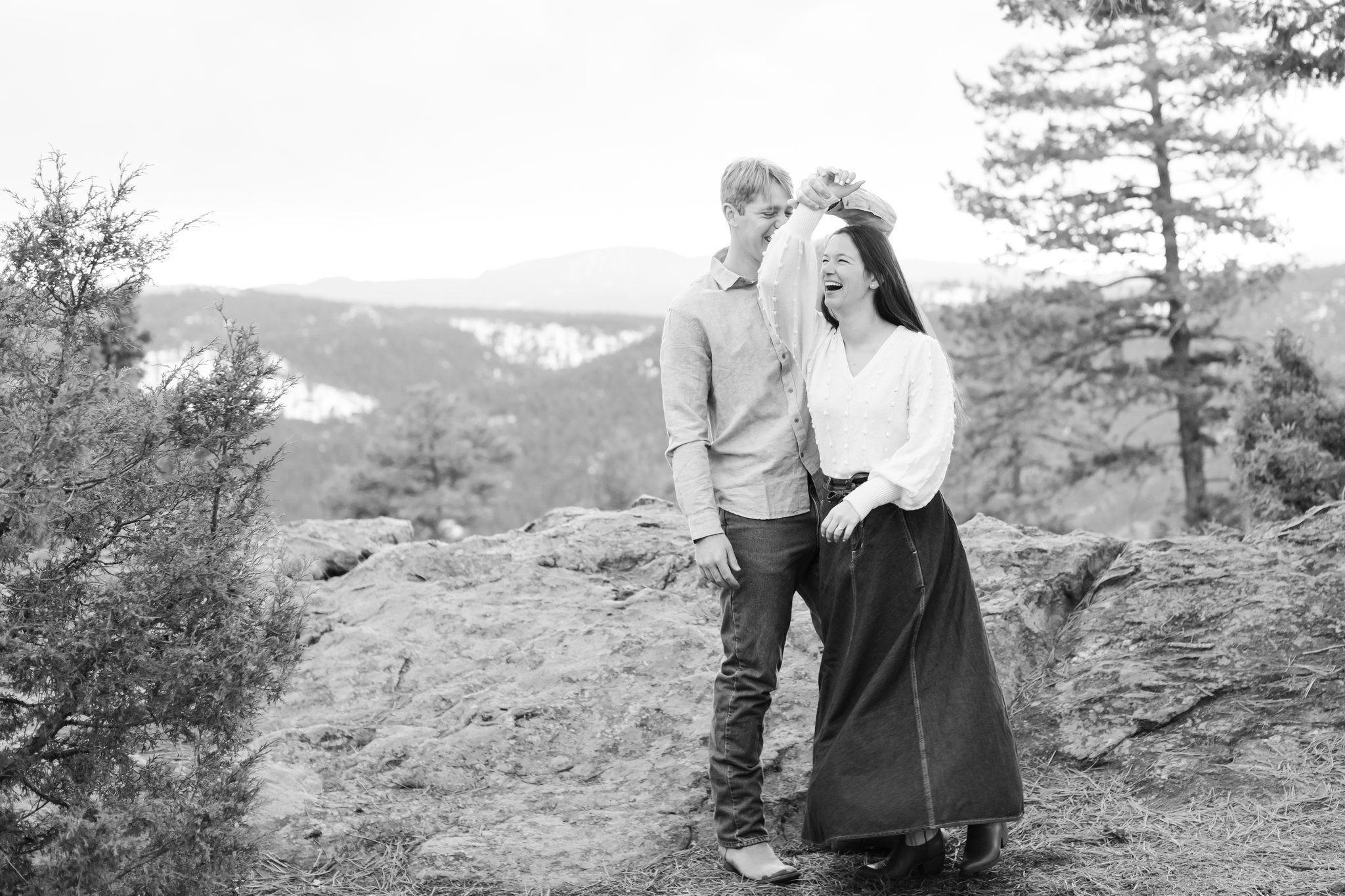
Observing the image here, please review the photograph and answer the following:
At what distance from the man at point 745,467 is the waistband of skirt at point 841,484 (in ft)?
0.36

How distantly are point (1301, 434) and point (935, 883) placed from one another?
24.2 feet

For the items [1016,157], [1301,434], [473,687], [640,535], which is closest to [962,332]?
[1016,157]

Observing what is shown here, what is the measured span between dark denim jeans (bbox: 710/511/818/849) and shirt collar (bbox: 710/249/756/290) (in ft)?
2.58

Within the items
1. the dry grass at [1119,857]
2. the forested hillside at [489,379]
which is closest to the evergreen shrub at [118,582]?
the forested hillside at [489,379]

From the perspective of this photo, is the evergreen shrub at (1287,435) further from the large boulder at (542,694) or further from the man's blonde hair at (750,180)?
the man's blonde hair at (750,180)

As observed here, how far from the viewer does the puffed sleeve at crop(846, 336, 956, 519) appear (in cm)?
327

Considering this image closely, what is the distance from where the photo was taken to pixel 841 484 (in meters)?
3.46

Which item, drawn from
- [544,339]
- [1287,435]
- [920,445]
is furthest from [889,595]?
[544,339]

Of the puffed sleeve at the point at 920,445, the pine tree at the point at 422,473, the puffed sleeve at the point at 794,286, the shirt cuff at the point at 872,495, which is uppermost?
the puffed sleeve at the point at 794,286

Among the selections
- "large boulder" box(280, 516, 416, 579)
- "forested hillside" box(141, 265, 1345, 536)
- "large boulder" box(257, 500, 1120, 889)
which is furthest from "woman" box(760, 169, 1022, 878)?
"large boulder" box(280, 516, 416, 579)

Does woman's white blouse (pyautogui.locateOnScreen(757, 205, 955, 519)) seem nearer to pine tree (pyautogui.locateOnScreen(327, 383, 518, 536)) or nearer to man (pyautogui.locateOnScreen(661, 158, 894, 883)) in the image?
man (pyautogui.locateOnScreen(661, 158, 894, 883))

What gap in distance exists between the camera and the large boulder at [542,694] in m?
3.77

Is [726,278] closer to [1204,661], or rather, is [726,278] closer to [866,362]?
[866,362]

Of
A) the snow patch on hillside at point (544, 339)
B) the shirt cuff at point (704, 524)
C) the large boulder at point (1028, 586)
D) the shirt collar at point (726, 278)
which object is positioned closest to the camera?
the shirt cuff at point (704, 524)
